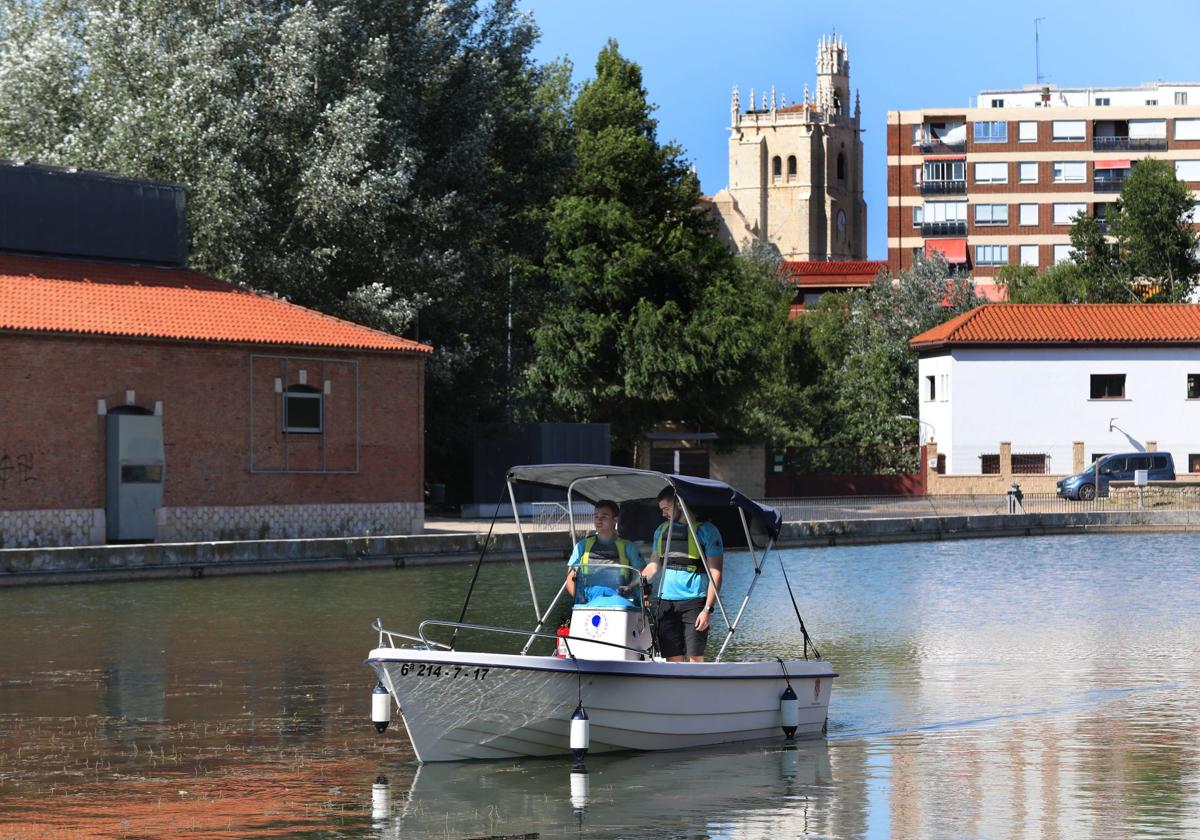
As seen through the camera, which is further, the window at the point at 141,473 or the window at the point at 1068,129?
the window at the point at 1068,129

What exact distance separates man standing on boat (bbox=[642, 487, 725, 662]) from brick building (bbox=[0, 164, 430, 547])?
25022 mm

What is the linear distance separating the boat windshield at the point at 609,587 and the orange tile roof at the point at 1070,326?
194ft

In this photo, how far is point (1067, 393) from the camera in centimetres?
7362

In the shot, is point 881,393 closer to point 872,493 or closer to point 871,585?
point 872,493

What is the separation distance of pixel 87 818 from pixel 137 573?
23378mm

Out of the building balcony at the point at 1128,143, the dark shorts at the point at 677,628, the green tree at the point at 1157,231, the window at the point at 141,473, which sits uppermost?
the building balcony at the point at 1128,143

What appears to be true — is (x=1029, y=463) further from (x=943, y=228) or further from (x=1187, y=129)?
(x=1187, y=129)

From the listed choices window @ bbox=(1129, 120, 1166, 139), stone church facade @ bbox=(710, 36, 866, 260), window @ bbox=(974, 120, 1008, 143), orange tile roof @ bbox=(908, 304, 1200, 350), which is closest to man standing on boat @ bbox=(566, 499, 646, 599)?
orange tile roof @ bbox=(908, 304, 1200, 350)

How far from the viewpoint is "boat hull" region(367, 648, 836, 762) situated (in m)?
14.9

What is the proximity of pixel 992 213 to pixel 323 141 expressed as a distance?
73942 millimetres

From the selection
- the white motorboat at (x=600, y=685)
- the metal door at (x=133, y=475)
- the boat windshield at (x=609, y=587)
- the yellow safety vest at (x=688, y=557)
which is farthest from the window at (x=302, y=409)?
the boat windshield at (x=609, y=587)

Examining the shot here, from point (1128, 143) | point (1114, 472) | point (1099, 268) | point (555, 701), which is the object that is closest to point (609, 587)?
point (555, 701)

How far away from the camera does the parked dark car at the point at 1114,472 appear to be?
66.1 meters

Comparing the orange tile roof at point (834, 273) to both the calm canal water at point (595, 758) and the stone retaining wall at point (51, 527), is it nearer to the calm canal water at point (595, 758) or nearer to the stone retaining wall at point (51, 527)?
the stone retaining wall at point (51, 527)
